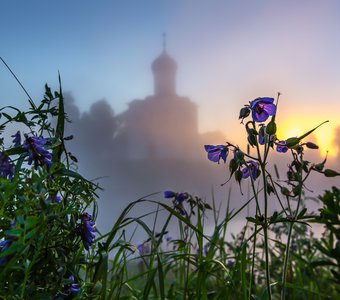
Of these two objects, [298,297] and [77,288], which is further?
[298,297]

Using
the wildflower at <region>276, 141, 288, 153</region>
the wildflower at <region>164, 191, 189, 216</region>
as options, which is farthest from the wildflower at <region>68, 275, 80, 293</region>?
the wildflower at <region>164, 191, 189, 216</region>

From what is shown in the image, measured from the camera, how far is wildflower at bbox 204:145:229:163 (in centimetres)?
298

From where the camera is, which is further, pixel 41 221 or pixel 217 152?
pixel 217 152

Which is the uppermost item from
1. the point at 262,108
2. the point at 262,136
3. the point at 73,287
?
the point at 262,108

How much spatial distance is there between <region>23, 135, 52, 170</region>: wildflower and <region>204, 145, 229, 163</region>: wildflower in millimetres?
967

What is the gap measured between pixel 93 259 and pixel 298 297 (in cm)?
367

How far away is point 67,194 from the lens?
8.54ft

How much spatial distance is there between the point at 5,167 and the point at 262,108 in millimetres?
1423

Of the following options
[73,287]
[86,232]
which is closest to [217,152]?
[86,232]

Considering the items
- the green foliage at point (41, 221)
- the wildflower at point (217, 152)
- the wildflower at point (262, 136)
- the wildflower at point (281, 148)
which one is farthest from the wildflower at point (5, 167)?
the wildflower at point (281, 148)

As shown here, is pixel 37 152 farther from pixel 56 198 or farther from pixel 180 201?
pixel 180 201

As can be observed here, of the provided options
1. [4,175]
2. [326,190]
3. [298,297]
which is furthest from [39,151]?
[298,297]

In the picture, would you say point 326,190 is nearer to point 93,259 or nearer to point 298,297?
point 93,259

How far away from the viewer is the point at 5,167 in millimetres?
2463
